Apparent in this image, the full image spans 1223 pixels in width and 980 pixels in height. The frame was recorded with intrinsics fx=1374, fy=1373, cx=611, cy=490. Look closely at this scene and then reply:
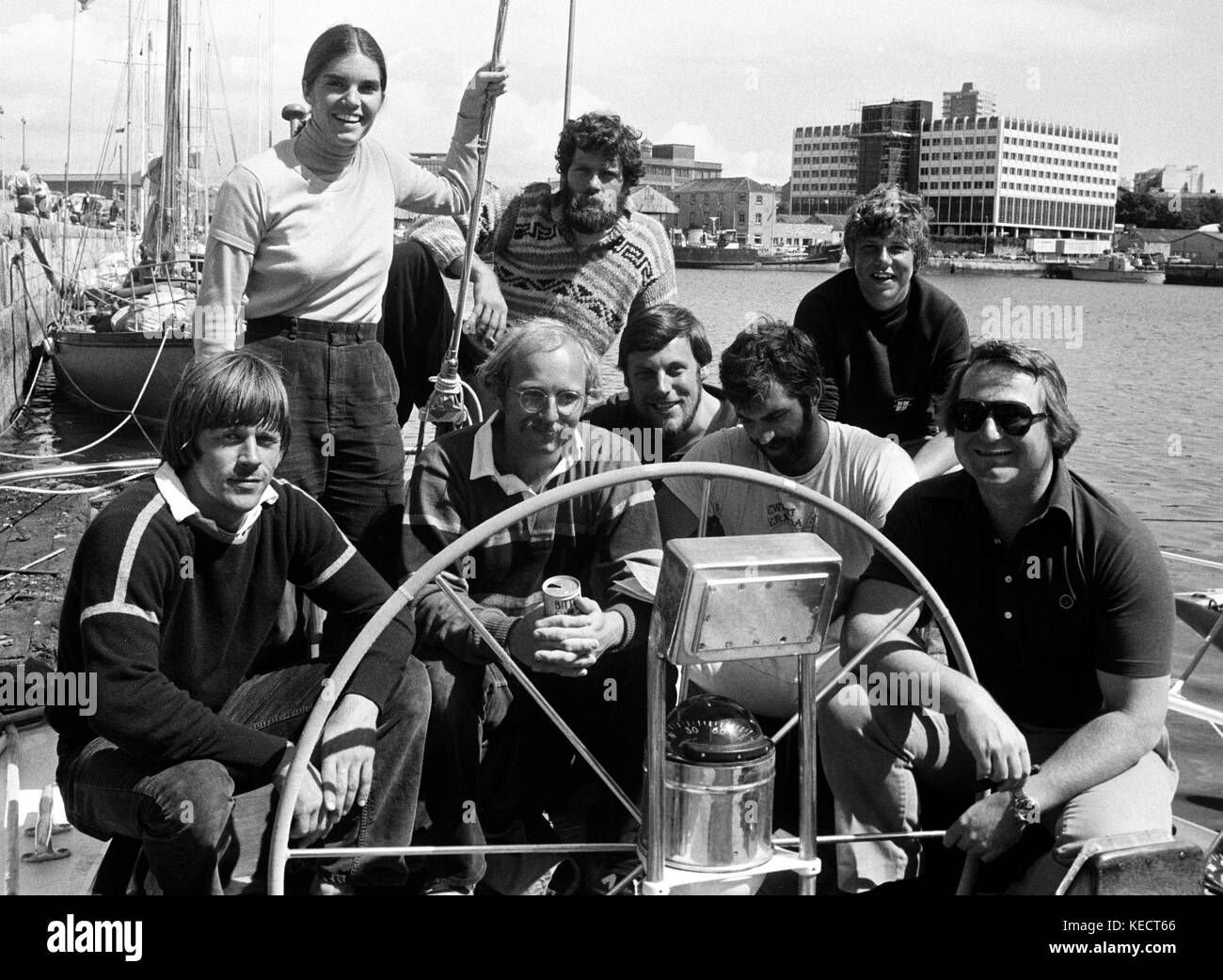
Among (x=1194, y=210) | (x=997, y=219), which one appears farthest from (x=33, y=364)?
(x=1194, y=210)

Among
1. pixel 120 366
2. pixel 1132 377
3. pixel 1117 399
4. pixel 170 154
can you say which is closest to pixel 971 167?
pixel 1132 377

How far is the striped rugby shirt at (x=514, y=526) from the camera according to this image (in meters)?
3.30

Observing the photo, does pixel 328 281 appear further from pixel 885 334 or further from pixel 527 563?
pixel 885 334

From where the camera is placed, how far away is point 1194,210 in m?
107

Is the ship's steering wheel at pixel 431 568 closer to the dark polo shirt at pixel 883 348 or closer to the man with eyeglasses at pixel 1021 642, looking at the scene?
the man with eyeglasses at pixel 1021 642

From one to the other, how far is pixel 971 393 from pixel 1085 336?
46011mm

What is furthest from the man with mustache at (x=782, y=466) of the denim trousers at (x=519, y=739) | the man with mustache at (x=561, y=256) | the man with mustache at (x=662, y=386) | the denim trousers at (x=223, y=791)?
the man with mustache at (x=561, y=256)

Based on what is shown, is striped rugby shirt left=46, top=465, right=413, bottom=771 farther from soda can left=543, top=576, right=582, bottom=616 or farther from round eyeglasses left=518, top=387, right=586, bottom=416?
round eyeglasses left=518, top=387, right=586, bottom=416

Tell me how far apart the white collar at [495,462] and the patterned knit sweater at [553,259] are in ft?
4.43

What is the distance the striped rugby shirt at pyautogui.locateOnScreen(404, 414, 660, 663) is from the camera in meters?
3.30

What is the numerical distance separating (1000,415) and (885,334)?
5.32 feet

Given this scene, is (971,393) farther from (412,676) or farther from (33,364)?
(33,364)

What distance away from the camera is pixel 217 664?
9.74 feet

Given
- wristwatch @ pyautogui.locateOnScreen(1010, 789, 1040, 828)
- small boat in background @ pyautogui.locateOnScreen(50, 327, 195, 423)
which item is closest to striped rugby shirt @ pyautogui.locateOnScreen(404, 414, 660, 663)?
wristwatch @ pyautogui.locateOnScreen(1010, 789, 1040, 828)
